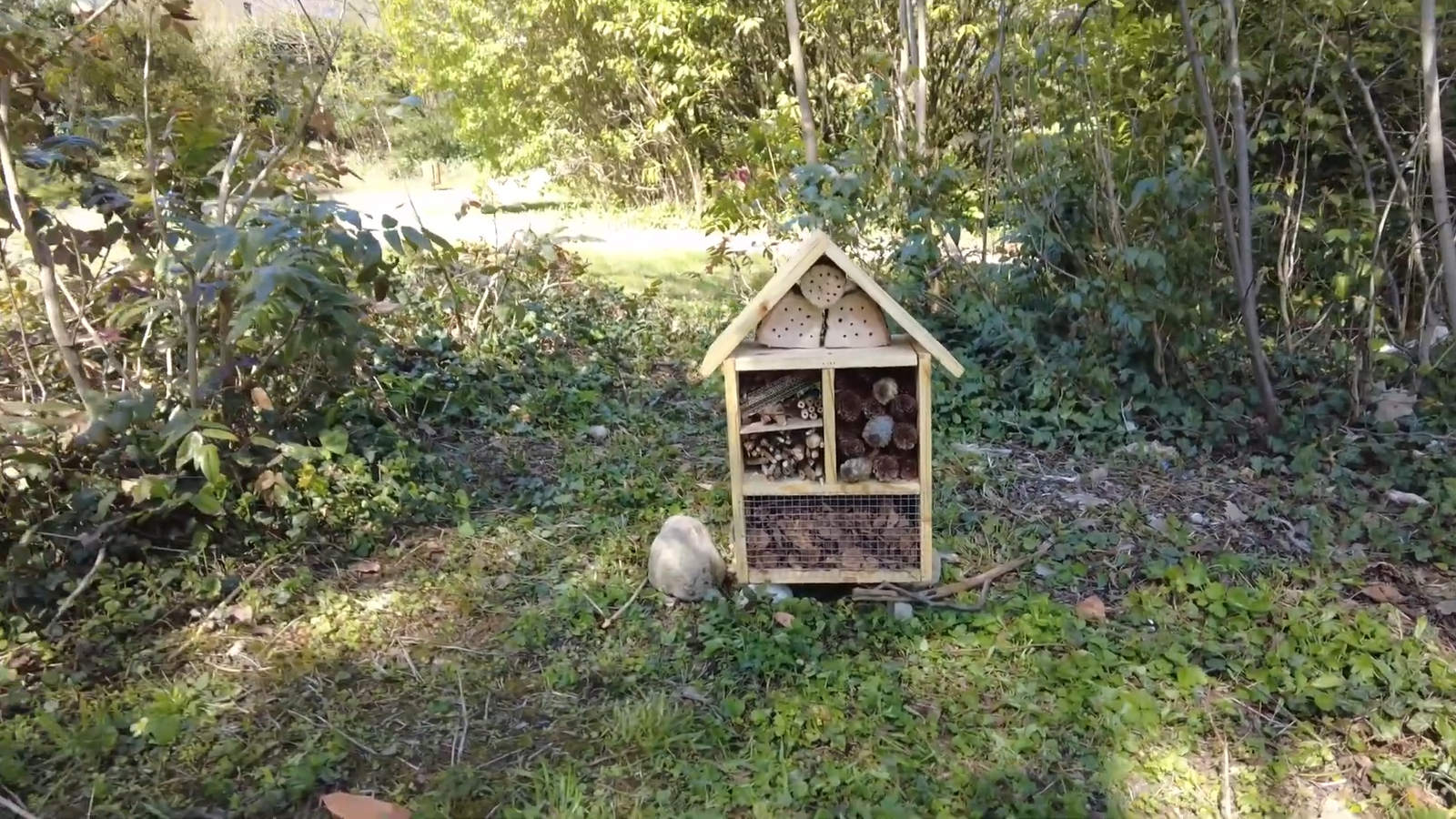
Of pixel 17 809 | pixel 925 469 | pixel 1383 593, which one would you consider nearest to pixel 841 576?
pixel 925 469

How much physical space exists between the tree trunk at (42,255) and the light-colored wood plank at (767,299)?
190 centimetres

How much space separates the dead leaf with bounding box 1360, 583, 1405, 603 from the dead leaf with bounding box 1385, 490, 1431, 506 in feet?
2.25

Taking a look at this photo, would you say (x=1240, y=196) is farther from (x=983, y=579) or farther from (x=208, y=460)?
(x=208, y=460)

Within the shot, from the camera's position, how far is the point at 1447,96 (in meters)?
4.15

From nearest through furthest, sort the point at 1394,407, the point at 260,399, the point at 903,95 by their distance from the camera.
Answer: the point at 260,399 → the point at 1394,407 → the point at 903,95

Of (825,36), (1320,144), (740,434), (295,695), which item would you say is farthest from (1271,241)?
(825,36)

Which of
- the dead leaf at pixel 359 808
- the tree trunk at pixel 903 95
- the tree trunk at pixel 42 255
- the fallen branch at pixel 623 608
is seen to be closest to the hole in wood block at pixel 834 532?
the fallen branch at pixel 623 608

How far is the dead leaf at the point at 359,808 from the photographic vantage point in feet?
7.01

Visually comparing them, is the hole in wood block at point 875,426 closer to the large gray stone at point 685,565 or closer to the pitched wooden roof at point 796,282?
the pitched wooden roof at point 796,282

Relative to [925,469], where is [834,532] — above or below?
below

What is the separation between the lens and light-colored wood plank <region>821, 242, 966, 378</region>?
108 inches

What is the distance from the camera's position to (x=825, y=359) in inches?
112

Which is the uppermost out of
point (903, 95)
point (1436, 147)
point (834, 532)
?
point (903, 95)

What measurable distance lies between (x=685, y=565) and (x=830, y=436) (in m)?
0.64
